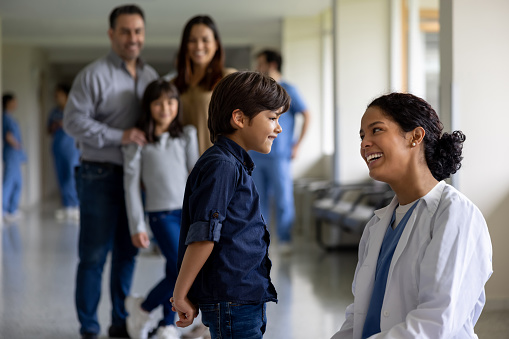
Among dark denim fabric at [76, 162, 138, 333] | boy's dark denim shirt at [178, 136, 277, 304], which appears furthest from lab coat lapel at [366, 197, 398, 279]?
dark denim fabric at [76, 162, 138, 333]

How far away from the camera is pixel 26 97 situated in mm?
11398

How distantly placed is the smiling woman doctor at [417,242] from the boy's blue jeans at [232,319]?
26cm

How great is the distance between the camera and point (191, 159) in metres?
3.04

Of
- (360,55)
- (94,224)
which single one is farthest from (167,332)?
(360,55)

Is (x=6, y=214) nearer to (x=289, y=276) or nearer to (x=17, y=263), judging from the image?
(x=17, y=263)

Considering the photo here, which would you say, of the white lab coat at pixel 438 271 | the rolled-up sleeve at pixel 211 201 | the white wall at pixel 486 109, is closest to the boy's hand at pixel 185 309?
the rolled-up sleeve at pixel 211 201

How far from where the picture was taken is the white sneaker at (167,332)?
9.84 feet

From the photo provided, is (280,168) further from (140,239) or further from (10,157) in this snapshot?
(10,157)

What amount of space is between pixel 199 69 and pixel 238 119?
55.2 inches

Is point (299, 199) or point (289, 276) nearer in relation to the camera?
point (289, 276)

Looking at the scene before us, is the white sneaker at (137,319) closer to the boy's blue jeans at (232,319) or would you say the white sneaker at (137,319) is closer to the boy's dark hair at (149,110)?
the boy's dark hair at (149,110)

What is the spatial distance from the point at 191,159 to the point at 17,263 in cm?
308

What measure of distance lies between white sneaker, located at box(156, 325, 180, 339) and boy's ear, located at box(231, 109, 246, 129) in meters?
1.54

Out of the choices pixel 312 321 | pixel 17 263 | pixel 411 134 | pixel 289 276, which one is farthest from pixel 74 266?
pixel 411 134
